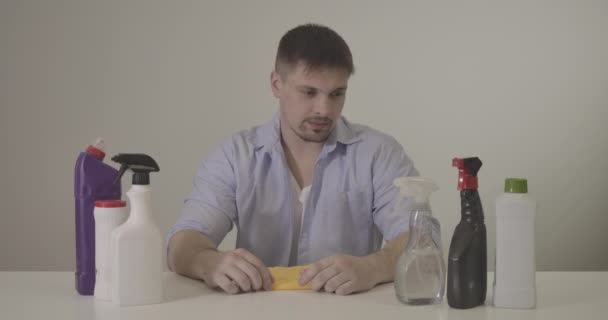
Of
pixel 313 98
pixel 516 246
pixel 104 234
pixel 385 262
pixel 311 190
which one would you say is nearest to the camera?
pixel 516 246

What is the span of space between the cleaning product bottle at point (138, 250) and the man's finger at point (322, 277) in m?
0.26

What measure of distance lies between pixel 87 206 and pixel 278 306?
1.26 ft

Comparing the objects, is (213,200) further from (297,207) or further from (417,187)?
(417,187)

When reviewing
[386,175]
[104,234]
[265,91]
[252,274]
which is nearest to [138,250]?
[104,234]

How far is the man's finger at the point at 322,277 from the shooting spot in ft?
4.10

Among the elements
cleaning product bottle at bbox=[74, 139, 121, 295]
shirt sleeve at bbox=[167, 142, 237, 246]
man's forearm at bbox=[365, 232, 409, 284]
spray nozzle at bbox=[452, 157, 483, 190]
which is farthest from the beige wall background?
spray nozzle at bbox=[452, 157, 483, 190]

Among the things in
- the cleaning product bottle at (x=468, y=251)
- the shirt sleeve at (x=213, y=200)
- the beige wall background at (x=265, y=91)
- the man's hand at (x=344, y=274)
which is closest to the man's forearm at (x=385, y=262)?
the man's hand at (x=344, y=274)

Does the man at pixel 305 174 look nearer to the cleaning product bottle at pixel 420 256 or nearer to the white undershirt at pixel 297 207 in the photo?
the white undershirt at pixel 297 207

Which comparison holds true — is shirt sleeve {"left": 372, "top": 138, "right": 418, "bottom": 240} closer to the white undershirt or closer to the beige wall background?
the white undershirt

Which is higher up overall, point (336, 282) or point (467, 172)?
point (467, 172)

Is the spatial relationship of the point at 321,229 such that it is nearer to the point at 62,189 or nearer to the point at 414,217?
the point at 414,217

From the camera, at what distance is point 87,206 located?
1.27 metres

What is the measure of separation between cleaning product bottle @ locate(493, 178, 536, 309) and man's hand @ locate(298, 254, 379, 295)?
0.81ft

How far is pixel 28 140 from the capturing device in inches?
118
